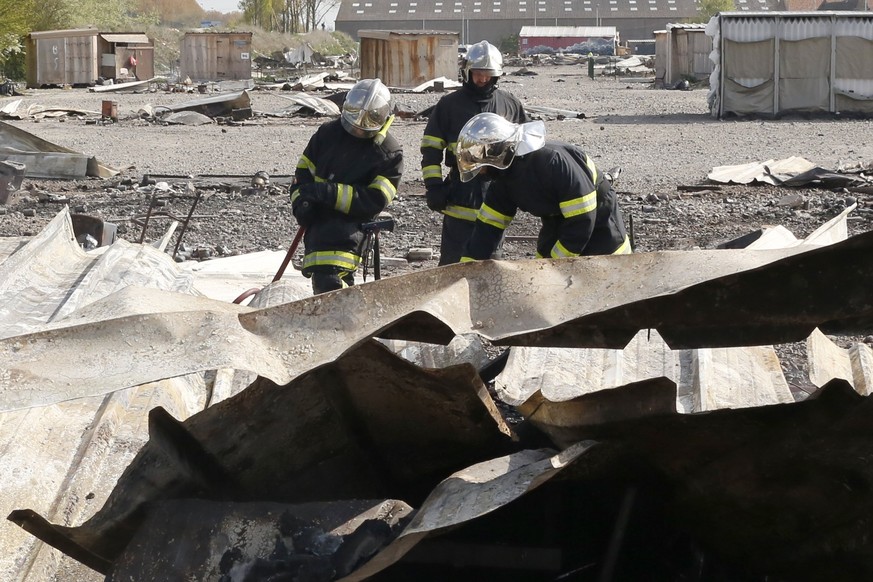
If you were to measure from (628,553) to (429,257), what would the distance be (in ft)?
18.5

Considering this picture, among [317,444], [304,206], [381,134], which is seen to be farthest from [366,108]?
[317,444]

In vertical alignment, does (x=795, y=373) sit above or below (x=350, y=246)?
below

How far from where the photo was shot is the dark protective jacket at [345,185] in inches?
213

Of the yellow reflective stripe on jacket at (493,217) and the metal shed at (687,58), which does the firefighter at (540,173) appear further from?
the metal shed at (687,58)

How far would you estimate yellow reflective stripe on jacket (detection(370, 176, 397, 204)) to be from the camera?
5.40m

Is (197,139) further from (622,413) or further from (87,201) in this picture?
(622,413)

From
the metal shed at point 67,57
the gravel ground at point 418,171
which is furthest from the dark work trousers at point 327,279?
the metal shed at point 67,57

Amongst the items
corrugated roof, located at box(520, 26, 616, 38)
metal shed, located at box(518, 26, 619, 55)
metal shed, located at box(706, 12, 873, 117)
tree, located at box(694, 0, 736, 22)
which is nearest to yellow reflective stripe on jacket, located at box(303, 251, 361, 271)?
metal shed, located at box(706, 12, 873, 117)

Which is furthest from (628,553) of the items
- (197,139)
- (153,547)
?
(197,139)

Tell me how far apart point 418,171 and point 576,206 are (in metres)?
8.68

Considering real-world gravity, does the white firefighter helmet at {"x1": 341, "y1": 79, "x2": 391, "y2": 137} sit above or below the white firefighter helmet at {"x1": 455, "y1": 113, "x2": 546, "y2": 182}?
above

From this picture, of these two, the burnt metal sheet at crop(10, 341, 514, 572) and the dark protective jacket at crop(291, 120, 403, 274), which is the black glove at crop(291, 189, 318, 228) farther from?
the burnt metal sheet at crop(10, 341, 514, 572)

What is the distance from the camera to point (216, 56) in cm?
3669

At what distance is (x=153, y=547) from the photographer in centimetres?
234
